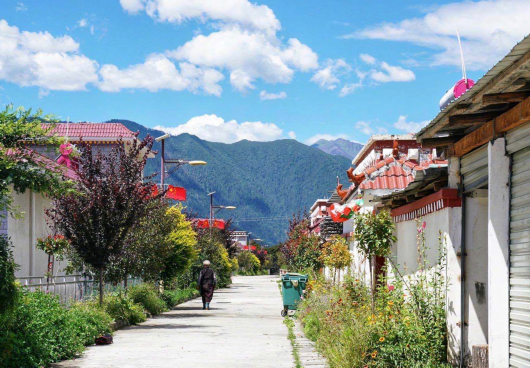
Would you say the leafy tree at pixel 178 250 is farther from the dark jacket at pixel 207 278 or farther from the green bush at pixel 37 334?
the green bush at pixel 37 334

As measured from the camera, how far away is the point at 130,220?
62.5 feet

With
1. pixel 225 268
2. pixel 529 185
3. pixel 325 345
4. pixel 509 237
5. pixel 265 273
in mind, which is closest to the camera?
pixel 529 185

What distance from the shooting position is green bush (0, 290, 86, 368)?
984cm

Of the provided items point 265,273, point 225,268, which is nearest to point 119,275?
point 225,268

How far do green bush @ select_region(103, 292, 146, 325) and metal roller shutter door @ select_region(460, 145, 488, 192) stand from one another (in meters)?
12.1

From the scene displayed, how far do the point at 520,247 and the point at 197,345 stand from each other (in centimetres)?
901

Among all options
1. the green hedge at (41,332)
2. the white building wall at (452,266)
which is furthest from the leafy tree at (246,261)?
the white building wall at (452,266)

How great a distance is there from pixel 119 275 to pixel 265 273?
98145 mm

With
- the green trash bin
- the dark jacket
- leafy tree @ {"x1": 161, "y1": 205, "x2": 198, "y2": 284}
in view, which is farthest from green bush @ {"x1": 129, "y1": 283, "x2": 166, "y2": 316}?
the green trash bin

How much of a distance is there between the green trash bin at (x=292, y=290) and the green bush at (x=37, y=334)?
34.5ft

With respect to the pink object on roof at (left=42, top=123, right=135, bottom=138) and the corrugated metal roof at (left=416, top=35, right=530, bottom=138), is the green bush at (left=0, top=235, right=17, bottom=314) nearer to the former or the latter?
the corrugated metal roof at (left=416, top=35, right=530, bottom=138)

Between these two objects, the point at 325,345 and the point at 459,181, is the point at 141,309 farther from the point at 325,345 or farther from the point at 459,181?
the point at 459,181

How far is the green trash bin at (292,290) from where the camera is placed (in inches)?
944

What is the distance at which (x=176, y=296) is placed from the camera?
31.7 meters
